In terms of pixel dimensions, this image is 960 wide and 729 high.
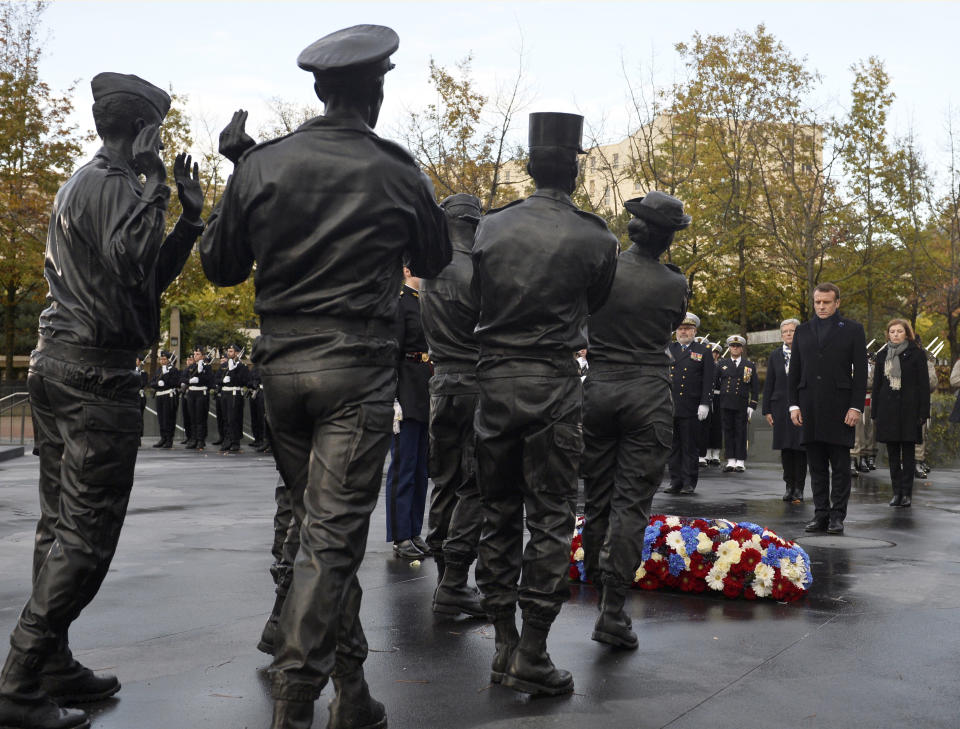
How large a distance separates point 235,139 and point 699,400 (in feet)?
35.6

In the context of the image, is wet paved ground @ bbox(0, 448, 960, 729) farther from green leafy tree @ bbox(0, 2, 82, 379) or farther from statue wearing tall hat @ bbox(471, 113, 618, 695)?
green leafy tree @ bbox(0, 2, 82, 379)

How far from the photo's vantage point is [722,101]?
103 ft

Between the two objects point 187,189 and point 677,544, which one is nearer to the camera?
point 187,189

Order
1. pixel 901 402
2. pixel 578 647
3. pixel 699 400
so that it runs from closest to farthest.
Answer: pixel 578 647, pixel 901 402, pixel 699 400

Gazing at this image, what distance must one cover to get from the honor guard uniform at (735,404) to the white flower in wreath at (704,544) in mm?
9884

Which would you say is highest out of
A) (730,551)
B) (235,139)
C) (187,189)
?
(235,139)

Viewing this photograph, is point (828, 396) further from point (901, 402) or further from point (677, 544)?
point (677, 544)

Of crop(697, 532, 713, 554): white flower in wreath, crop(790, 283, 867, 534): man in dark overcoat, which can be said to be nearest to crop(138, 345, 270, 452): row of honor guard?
crop(790, 283, 867, 534): man in dark overcoat

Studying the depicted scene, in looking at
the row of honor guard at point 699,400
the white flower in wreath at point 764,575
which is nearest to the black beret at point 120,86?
the white flower in wreath at point 764,575

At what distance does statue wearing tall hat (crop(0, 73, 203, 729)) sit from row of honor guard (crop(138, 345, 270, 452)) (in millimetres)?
17757

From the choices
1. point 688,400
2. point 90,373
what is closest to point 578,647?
point 90,373

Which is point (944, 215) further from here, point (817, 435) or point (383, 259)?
point (383, 259)

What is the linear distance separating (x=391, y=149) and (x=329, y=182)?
11.3 inches

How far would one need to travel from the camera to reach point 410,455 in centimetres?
810
